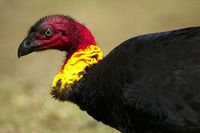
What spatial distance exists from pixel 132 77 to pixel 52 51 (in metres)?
8.24

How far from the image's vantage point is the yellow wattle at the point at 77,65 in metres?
7.07

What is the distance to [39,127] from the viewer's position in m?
9.94

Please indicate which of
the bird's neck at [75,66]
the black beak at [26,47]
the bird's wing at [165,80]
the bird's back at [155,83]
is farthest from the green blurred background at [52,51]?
the bird's wing at [165,80]

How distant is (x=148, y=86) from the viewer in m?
6.47

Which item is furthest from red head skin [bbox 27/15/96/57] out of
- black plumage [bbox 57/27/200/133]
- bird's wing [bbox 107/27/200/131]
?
bird's wing [bbox 107/27/200/131]

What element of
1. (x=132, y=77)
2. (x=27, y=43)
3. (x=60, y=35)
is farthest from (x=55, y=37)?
(x=132, y=77)

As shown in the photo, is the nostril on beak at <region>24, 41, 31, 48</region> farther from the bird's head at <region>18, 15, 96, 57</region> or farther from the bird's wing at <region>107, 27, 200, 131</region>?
the bird's wing at <region>107, 27, 200, 131</region>

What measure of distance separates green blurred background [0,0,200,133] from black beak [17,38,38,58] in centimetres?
273

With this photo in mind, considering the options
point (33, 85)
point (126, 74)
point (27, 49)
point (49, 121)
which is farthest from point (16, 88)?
point (126, 74)

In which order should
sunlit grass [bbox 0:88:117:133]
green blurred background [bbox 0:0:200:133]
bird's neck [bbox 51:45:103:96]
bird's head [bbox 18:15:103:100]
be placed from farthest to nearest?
green blurred background [bbox 0:0:200:133] → sunlit grass [bbox 0:88:117:133] → bird's head [bbox 18:15:103:100] → bird's neck [bbox 51:45:103:96]

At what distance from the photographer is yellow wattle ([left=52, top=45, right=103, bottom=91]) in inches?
278

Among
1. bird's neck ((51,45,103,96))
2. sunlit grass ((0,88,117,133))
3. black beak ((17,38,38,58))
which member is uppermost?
black beak ((17,38,38,58))

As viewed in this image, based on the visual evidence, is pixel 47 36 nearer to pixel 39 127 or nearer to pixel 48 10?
pixel 39 127

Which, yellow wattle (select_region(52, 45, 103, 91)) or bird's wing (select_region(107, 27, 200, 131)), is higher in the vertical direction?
yellow wattle (select_region(52, 45, 103, 91))
